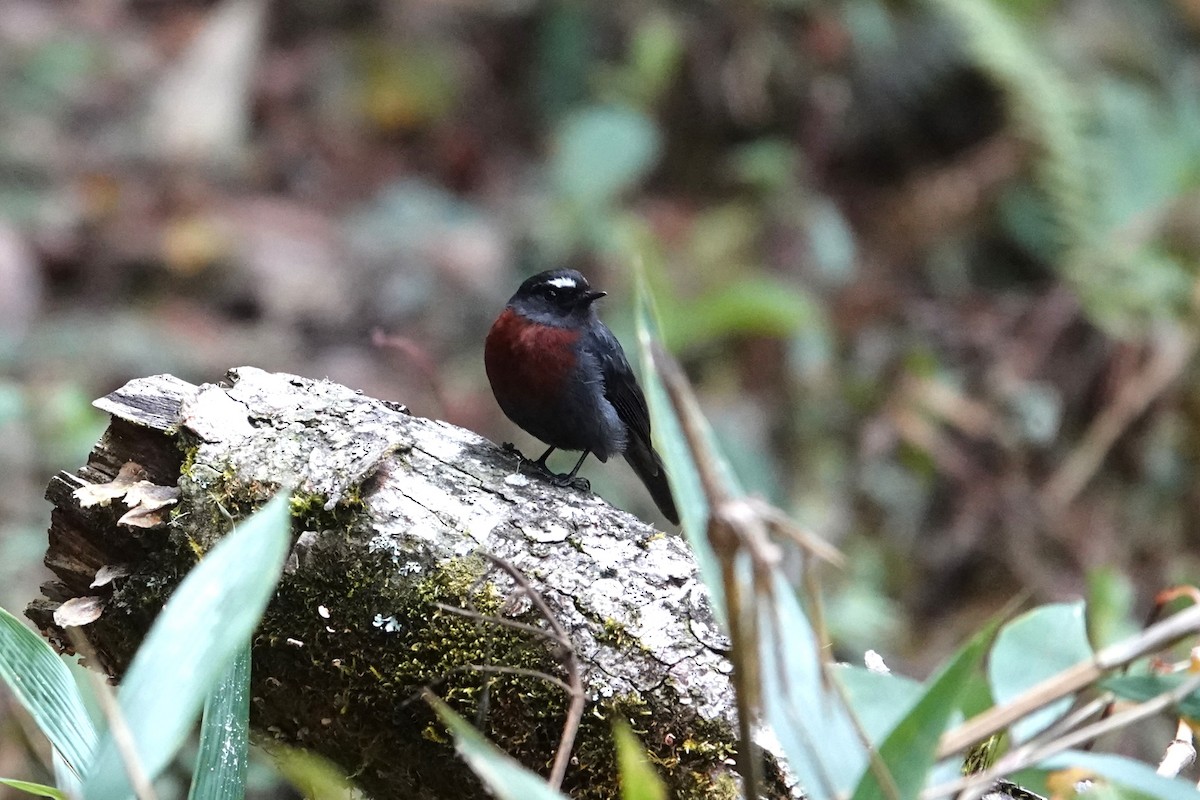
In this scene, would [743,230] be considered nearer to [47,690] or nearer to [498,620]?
[498,620]

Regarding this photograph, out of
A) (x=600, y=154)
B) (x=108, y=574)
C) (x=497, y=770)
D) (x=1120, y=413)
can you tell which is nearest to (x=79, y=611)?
(x=108, y=574)

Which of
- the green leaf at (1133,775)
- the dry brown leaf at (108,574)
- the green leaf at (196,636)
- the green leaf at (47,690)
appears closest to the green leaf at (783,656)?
the green leaf at (1133,775)

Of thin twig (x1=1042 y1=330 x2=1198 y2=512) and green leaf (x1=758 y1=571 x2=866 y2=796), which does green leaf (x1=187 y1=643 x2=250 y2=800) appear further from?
thin twig (x1=1042 y1=330 x2=1198 y2=512)

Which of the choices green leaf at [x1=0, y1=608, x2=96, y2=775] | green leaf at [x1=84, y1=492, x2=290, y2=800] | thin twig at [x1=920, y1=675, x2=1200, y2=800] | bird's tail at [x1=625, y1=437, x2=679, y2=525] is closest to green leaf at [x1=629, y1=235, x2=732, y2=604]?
thin twig at [x1=920, y1=675, x2=1200, y2=800]

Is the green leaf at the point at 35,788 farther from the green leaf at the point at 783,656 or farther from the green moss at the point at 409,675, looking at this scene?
the green leaf at the point at 783,656

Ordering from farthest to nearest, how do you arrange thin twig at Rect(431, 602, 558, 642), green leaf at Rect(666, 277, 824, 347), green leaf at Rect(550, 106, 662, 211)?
1. green leaf at Rect(550, 106, 662, 211)
2. green leaf at Rect(666, 277, 824, 347)
3. thin twig at Rect(431, 602, 558, 642)

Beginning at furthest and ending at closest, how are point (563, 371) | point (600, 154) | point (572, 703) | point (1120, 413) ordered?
point (600, 154) → point (1120, 413) → point (563, 371) → point (572, 703)
